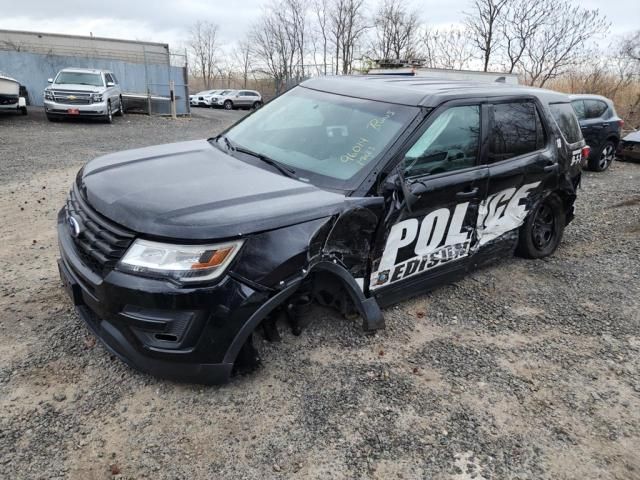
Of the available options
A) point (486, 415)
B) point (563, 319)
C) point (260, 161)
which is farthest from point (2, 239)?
point (563, 319)

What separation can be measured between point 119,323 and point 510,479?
2074 mm

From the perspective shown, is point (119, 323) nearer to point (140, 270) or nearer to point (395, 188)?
point (140, 270)

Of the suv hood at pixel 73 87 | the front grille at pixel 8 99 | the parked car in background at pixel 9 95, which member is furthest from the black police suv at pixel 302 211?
the front grille at pixel 8 99

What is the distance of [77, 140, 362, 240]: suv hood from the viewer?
230 centimetres

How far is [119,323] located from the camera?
238 cm

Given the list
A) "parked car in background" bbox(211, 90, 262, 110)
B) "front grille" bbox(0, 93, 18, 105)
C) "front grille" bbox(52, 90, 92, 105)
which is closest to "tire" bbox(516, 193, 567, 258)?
"front grille" bbox(52, 90, 92, 105)

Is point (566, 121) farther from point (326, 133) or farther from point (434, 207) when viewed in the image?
point (326, 133)

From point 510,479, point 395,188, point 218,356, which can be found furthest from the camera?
point 395,188

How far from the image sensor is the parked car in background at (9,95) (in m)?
13.3

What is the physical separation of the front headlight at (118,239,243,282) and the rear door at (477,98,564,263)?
2310 mm

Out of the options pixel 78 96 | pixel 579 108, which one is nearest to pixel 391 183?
pixel 579 108

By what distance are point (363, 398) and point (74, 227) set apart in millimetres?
1932

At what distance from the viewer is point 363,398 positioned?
8.86ft

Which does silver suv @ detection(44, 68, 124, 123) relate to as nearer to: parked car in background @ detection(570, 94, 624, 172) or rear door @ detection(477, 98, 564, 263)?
parked car in background @ detection(570, 94, 624, 172)
